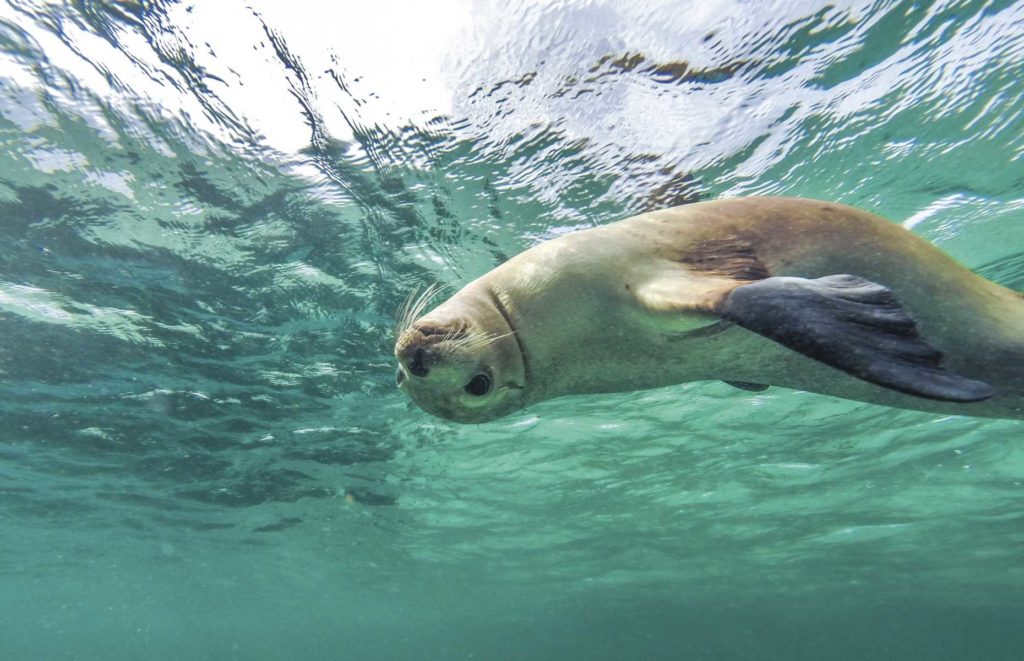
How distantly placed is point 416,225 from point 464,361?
5470mm

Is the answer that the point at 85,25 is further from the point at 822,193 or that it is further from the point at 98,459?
the point at 98,459

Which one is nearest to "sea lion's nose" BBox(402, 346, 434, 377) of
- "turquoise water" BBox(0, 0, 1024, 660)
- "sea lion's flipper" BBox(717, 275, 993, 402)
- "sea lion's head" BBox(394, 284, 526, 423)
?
"sea lion's head" BBox(394, 284, 526, 423)

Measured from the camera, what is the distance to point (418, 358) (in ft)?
7.77

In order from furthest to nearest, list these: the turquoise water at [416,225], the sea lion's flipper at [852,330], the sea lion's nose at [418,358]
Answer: the turquoise water at [416,225], the sea lion's nose at [418,358], the sea lion's flipper at [852,330]

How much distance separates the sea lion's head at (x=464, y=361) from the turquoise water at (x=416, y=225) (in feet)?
11.2

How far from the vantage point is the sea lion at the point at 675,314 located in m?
2.40

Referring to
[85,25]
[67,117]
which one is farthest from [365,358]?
[85,25]

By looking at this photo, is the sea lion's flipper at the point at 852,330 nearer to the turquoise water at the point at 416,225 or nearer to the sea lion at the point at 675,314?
the sea lion at the point at 675,314

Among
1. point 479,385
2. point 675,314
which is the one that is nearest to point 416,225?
point 479,385

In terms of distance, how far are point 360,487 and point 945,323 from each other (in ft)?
59.0

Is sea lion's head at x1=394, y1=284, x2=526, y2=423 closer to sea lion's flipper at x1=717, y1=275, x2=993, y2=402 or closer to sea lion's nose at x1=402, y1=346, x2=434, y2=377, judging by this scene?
sea lion's nose at x1=402, y1=346, x2=434, y2=377

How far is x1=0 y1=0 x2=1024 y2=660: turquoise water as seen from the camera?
5188 millimetres

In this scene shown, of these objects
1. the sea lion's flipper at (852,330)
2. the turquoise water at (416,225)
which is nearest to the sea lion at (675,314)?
the sea lion's flipper at (852,330)

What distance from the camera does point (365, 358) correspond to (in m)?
10.8
